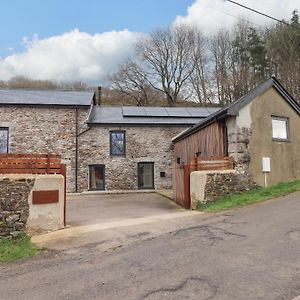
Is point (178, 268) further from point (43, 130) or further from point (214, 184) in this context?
point (43, 130)

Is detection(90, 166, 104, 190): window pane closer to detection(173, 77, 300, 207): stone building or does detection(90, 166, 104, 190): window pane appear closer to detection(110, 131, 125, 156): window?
detection(110, 131, 125, 156): window

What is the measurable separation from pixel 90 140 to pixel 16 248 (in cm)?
1670

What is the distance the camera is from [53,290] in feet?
17.4

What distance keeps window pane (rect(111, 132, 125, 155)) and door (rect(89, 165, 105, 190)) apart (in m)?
1.45

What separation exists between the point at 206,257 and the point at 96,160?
1871 centimetres

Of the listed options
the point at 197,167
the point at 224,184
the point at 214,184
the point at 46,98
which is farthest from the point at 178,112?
the point at 214,184

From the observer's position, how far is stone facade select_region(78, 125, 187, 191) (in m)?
24.6

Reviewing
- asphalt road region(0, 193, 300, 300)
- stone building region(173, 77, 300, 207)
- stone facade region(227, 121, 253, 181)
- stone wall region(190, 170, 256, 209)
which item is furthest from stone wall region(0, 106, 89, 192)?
asphalt road region(0, 193, 300, 300)

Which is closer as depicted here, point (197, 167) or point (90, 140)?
point (197, 167)

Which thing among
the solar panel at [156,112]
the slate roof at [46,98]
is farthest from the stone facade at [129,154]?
the slate roof at [46,98]

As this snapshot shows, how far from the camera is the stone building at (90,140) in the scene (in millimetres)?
24219

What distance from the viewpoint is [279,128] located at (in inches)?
630

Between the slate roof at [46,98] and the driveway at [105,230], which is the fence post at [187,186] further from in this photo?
the slate roof at [46,98]

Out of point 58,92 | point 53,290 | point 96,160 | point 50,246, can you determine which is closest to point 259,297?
point 53,290
